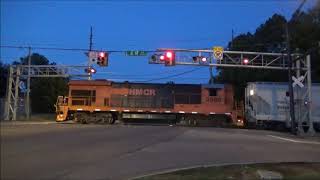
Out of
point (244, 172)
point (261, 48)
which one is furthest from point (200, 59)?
point (244, 172)

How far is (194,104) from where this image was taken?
50875mm

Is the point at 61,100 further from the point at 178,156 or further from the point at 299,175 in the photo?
the point at 299,175

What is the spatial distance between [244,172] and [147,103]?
3710 cm

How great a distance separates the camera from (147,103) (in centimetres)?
5150

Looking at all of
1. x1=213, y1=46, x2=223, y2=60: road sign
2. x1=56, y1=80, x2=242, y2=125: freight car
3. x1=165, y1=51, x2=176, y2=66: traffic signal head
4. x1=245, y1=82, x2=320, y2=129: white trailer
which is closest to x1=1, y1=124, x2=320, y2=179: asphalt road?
x1=165, y1=51, x2=176, y2=66: traffic signal head

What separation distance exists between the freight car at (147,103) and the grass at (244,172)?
111ft

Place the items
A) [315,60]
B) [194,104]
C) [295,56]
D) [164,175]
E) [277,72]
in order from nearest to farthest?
[164,175] → [295,56] → [194,104] → [315,60] → [277,72]

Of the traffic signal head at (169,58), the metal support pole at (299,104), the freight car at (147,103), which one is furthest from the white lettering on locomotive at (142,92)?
the metal support pole at (299,104)

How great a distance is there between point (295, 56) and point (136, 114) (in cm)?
1589

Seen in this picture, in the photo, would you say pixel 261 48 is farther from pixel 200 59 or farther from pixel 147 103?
pixel 200 59

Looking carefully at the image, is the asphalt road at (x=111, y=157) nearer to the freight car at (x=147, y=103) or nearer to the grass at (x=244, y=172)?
the grass at (x=244, y=172)

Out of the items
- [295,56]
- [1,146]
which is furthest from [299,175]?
[295,56]

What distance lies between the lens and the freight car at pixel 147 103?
5066cm

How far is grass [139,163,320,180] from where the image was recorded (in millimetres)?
13570
